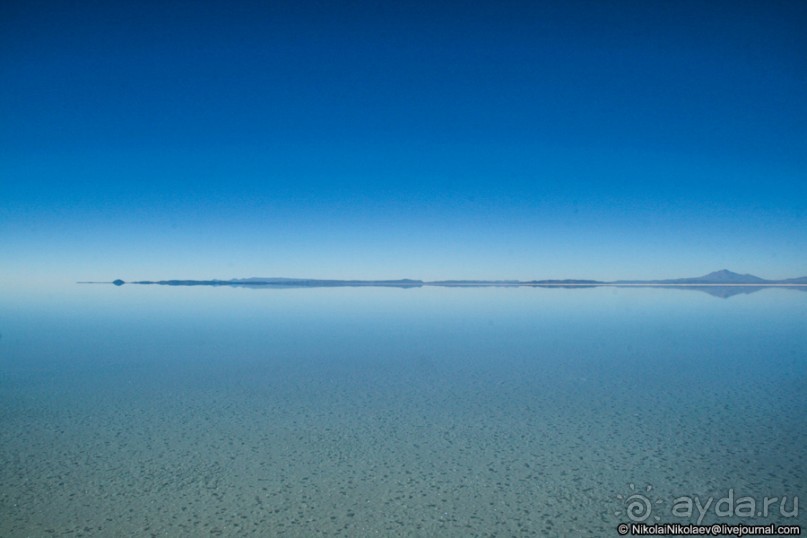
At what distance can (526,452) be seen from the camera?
6926 millimetres

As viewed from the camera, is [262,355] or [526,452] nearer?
[526,452]

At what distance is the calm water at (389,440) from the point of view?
5230mm

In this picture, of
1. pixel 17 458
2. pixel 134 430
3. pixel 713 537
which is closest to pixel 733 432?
pixel 713 537

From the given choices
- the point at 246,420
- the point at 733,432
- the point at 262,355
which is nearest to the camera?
the point at 733,432

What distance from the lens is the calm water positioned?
5.23 m

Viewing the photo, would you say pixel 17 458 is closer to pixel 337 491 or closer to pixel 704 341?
pixel 337 491

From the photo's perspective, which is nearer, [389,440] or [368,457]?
[368,457]

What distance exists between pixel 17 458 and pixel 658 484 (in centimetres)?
1015

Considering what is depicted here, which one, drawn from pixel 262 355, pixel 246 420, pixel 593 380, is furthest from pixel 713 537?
pixel 262 355

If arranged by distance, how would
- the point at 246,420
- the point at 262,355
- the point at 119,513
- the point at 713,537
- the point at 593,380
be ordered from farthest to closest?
the point at 262,355
the point at 593,380
the point at 246,420
the point at 119,513
the point at 713,537

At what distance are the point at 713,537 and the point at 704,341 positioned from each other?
672 inches

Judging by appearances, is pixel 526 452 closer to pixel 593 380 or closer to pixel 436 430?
pixel 436 430

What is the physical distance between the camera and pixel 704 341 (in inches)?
732

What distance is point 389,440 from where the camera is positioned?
7.44 metres
